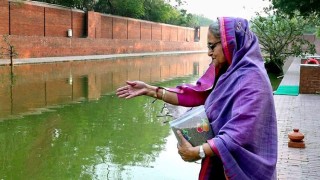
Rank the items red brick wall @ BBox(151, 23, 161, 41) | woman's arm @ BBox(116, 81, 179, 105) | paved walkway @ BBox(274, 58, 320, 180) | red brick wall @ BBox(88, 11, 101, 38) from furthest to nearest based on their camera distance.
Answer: red brick wall @ BBox(151, 23, 161, 41) < red brick wall @ BBox(88, 11, 101, 38) < paved walkway @ BBox(274, 58, 320, 180) < woman's arm @ BBox(116, 81, 179, 105)

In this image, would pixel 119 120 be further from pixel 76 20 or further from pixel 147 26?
pixel 147 26

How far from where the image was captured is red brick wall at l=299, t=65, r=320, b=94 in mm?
13883

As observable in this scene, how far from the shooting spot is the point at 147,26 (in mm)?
48906

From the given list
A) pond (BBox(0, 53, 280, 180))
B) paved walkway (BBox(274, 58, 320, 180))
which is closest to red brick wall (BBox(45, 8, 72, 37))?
→ pond (BBox(0, 53, 280, 180))

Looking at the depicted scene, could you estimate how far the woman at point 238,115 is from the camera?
2.14m

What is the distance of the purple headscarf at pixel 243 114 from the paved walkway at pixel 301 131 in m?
3.31

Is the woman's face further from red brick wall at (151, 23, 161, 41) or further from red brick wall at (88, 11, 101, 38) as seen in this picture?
red brick wall at (151, 23, 161, 41)

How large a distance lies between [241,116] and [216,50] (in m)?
0.43

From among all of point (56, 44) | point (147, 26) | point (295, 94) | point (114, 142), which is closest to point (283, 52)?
point (295, 94)

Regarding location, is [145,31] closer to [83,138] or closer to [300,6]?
[300,6]

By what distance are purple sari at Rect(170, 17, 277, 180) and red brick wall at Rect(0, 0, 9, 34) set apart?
2523cm

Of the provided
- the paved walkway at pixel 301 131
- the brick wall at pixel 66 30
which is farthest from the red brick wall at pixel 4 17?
the paved walkway at pixel 301 131

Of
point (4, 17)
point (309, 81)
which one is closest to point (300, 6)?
point (309, 81)

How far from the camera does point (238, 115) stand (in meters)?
2.13
